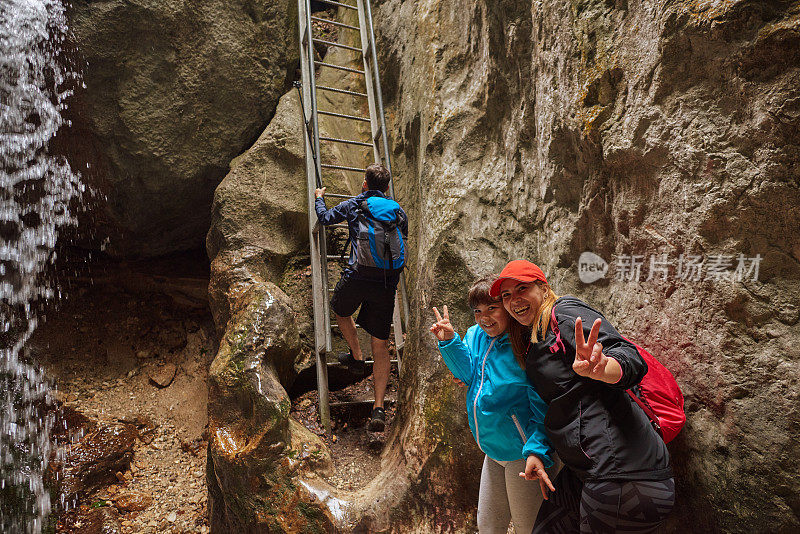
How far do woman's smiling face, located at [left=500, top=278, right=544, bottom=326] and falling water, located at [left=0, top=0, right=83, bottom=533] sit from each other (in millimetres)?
4970

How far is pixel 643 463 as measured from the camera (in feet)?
5.27

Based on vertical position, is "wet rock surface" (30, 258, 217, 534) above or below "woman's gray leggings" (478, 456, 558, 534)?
below

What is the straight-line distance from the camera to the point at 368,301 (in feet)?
13.3

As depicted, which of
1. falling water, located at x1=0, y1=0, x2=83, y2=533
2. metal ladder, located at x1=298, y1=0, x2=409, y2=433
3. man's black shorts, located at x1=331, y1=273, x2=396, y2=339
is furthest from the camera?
falling water, located at x1=0, y1=0, x2=83, y2=533

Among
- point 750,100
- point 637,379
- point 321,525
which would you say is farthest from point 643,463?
point 321,525

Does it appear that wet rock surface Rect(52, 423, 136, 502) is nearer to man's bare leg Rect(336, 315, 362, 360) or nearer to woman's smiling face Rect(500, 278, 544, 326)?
man's bare leg Rect(336, 315, 362, 360)

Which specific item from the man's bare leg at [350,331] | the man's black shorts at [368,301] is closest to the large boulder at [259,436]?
the man's bare leg at [350,331]

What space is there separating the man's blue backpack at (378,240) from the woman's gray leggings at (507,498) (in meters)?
1.84

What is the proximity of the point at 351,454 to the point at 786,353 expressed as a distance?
10.5 ft

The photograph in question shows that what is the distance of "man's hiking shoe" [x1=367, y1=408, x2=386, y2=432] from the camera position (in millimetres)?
4145

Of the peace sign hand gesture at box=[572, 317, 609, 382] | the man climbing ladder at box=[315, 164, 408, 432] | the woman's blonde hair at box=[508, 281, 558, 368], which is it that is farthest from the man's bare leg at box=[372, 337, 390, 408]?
the peace sign hand gesture at box=[572, 317, 609, 382]

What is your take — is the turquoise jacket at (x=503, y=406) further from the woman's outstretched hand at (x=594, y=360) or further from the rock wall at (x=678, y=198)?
the rock wall at (x=678, y=198)

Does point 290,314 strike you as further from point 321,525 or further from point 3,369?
point 3,369

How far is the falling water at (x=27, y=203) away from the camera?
16.0 feet
